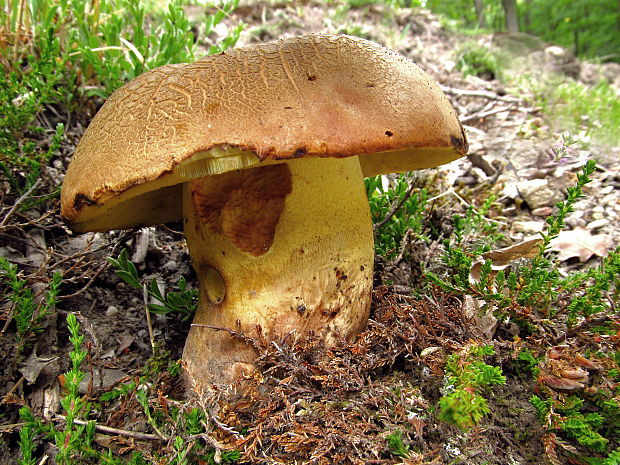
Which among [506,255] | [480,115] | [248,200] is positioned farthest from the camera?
[480,115]

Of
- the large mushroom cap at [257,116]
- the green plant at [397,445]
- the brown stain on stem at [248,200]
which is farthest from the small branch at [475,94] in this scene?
the green plant at [397,445]

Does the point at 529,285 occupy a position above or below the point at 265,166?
below

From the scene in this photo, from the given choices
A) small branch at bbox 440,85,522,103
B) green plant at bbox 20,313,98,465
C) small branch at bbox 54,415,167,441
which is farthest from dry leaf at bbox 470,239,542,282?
small branch at bbox 440,85,522,103

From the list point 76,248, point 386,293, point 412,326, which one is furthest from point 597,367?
point 76,248

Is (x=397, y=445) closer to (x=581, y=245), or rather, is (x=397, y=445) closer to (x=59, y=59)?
(x=581, y=245)

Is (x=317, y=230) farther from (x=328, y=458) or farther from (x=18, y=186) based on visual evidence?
(x=18, y=186)

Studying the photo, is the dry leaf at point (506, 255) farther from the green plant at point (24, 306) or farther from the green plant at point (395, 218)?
the green plant at point (24, 306)

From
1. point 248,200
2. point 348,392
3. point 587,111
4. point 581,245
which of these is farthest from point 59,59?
point 587,111
